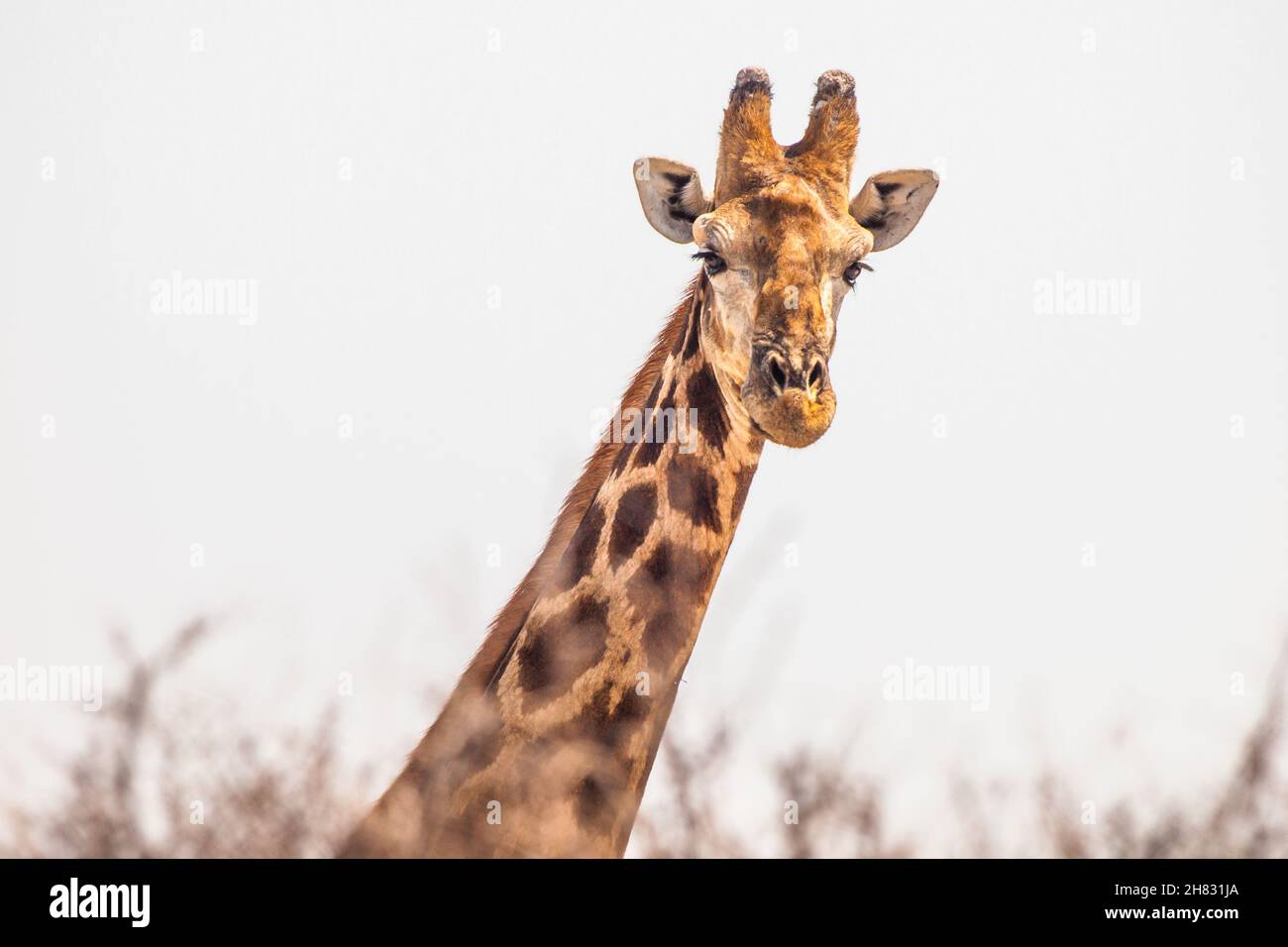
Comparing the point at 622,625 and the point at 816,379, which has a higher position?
the point at 816,379

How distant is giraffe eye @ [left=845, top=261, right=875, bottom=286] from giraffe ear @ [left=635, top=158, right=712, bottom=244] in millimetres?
1004

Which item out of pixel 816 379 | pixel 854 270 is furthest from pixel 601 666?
pixel 854 270

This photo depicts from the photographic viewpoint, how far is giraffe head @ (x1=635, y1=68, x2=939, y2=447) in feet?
35.4

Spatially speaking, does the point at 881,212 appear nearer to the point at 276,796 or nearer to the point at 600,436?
the point at 600,436

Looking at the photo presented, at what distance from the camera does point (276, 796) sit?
1022 centimetres

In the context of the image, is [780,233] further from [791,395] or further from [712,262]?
[791,395]

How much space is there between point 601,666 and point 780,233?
252 cm

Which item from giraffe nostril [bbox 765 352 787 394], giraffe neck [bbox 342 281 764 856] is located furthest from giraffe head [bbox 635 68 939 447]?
giraffe neck [bbox 342 281 764 856]

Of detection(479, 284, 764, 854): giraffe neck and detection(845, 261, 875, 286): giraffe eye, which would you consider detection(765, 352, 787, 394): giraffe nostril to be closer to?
detection(479, 284, 764, 854): giraffe neck

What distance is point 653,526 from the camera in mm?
11391

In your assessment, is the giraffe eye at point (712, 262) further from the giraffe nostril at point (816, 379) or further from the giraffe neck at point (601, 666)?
the giraffe nostril at point (816, 379)
